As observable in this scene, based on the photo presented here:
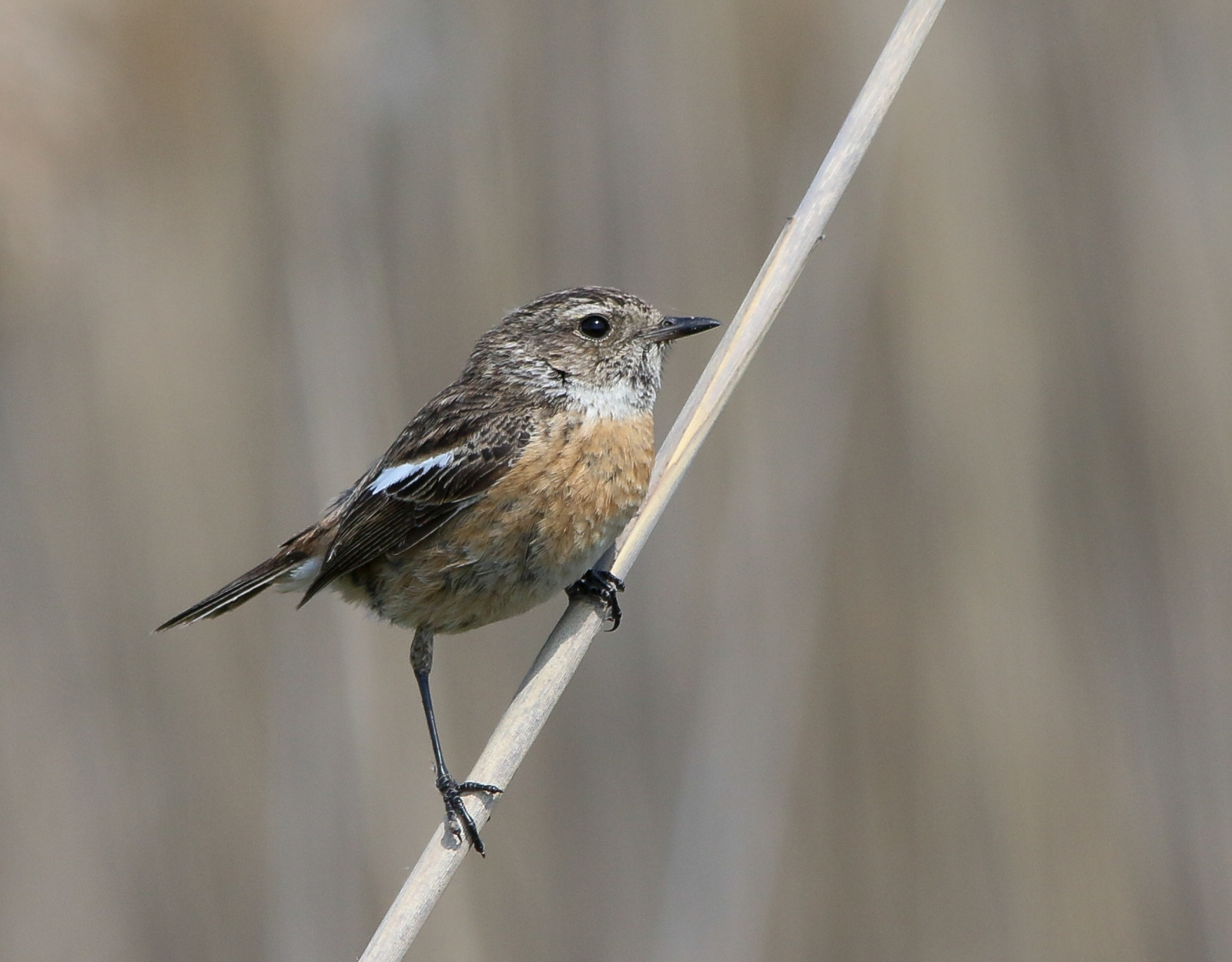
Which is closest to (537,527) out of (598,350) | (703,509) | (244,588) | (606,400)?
(606,400)

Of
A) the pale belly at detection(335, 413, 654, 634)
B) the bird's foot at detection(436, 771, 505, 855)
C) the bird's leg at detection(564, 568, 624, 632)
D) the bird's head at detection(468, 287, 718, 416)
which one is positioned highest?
the bird's head at detection(468, 287, 718, 416)

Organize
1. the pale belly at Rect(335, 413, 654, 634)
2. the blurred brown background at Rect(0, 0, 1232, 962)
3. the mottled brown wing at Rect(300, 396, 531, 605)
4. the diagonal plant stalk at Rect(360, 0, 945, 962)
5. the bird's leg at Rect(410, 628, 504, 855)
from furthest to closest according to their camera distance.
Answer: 1. the blurred brown background at Rect(0, 0, 1232, 962)
2. the mottled brown wing at Rect(300, 396, 531, 605)
3. the pale belly at Rect(335, 413, 654, 634)
4. the bird's leg at Rect(410, 628, 504, 855)
5. the diagonal plant stalk at Rect(360, 0, 945, 962)

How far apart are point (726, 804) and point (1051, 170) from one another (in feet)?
7.02

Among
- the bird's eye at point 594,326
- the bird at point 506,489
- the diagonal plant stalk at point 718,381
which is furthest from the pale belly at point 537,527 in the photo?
the bird's eye at point 594,326

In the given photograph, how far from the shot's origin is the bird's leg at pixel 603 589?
2871 mm

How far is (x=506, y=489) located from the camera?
9.21ft

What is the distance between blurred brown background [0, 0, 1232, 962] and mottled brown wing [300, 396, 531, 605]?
1.97ft

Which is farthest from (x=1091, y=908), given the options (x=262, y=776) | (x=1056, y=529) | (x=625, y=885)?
(x=262, y=776)

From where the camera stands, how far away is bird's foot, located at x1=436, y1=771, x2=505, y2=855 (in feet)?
7.68

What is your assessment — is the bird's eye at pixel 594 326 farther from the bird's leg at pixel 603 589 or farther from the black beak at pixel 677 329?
the bird's leg at pixel 603 589

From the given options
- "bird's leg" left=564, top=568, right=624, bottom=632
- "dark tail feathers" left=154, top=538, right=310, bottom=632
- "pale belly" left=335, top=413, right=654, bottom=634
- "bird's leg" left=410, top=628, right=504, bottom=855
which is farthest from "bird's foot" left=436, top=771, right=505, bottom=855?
"dark tail feathers" left=154, top=538, right=310, bottom=632

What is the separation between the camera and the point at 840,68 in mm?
3721

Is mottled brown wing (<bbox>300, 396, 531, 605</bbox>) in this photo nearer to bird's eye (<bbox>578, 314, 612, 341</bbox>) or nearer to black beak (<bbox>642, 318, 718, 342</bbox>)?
bird's eye (<bbox>578, 314, 612, 341</bbox>)

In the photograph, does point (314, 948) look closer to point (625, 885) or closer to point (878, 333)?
point (625, 885)
